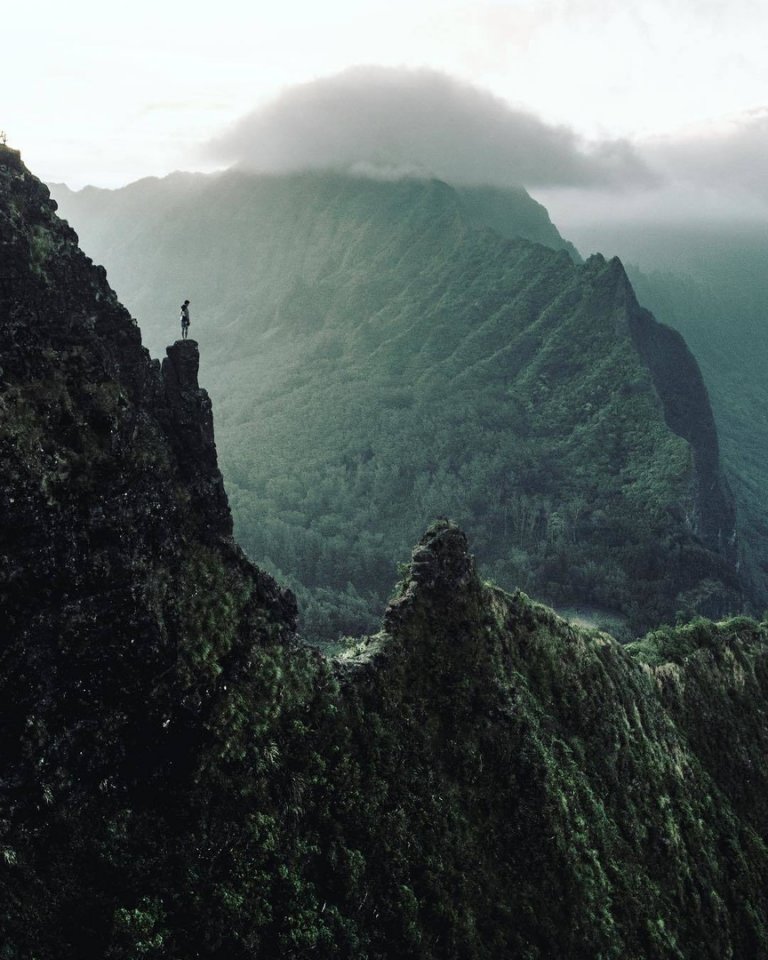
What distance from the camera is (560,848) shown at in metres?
45.3

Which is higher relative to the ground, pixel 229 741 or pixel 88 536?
pixel 88 536

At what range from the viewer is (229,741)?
36375 mm

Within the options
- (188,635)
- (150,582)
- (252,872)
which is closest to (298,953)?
(252,872)

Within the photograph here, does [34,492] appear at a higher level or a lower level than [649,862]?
higher

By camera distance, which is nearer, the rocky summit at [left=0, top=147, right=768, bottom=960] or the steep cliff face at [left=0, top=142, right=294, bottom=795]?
the steep cliff face at [left=0, top=142, right=294, bottom=795]

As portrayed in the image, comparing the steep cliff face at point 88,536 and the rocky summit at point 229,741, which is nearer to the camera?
the steep cliff face at point 88,536

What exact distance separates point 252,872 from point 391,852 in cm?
849

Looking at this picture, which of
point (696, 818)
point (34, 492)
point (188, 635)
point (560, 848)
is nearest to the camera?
point (34, 492)

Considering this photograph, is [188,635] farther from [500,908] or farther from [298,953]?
[500,908]

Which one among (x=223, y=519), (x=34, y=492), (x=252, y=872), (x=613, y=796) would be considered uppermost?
(x=223, y=519)

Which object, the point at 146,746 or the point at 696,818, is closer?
the point at 146,746

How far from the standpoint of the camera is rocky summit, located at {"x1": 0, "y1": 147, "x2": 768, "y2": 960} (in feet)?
101

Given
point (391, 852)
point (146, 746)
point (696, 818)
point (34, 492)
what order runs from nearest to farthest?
point (34, 492), point (146, 746), point (391, 852), point (696, 818)

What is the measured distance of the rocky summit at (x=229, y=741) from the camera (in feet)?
101
